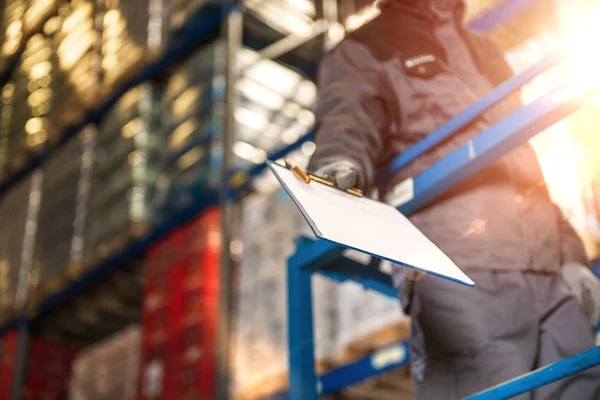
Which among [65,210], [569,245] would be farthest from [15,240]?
[569,245]

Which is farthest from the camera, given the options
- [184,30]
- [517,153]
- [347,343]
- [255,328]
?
[184,30]

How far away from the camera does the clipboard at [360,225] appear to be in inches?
54.7

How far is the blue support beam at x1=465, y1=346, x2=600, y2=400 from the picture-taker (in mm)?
1338

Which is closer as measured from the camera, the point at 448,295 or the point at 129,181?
the point at 448,295

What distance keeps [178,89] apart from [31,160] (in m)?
3.08

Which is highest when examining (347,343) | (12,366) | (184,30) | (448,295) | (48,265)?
(184,30)

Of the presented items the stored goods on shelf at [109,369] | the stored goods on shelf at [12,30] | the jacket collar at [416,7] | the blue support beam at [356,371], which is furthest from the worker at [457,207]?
the stored goods on shelf at [12,30]

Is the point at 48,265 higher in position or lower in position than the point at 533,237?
higher

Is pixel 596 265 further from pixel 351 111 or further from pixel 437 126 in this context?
pixel 351 111

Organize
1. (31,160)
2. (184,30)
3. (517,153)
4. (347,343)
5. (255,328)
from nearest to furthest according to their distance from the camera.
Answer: (517,153) → (347,343) → (255,328) → (184,30) → (31,160)

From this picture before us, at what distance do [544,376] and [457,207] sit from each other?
1.71ft

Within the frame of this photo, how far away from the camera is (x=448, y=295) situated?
5.55ft

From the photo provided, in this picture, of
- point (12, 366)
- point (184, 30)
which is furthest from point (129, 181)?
point (12, 366)

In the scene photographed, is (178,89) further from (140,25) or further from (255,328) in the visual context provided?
(255,328)
